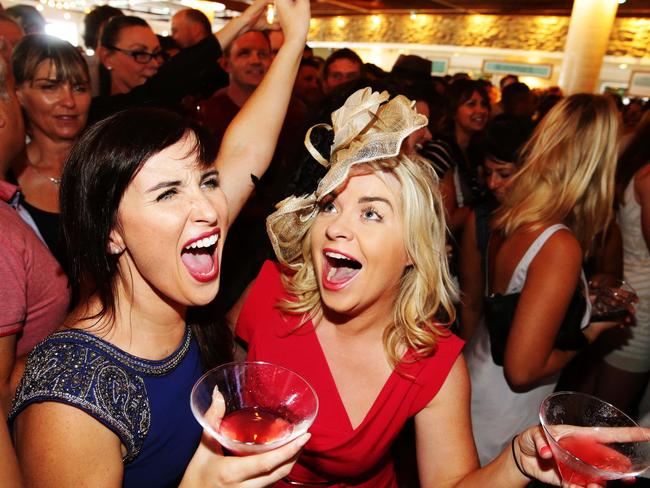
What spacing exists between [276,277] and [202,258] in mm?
584

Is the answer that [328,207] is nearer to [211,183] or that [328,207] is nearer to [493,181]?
[211,183]

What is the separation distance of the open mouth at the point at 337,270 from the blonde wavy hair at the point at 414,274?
19cm

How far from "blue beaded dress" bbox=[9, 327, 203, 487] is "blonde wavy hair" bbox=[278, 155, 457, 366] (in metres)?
0.57

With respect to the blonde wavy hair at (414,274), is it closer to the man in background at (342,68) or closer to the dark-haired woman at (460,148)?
the dark-haired woman at (460,148)

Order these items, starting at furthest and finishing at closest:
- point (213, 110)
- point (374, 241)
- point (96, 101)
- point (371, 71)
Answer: point (371, 71) → point (213, 110) → point (96, 101) → point (374, 241)

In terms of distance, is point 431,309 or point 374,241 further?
point 431,309

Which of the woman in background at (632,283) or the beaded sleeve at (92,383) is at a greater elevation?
the beaded sleeve at (92,383)

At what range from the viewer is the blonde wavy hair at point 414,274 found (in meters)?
1.66

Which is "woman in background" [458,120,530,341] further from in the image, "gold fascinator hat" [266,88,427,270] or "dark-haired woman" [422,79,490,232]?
"gold fascinator hat" [266,88,427,270]

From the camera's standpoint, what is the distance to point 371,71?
4465 mm

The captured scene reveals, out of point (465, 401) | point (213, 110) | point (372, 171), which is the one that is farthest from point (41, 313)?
point (213, 110)

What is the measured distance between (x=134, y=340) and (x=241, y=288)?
38.5 inches

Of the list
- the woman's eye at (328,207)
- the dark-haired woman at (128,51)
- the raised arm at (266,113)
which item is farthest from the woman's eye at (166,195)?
the dark-haired woman at (128,51)

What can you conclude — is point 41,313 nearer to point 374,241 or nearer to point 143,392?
point 143,392
